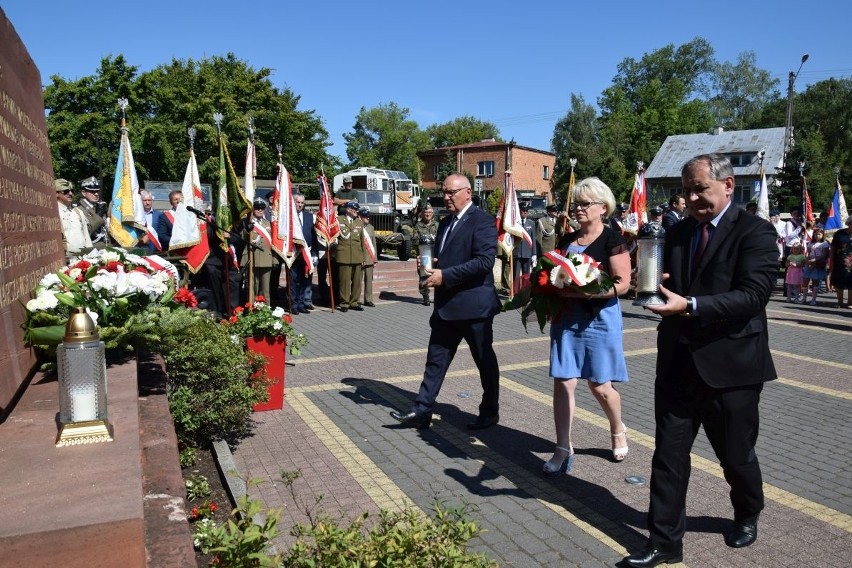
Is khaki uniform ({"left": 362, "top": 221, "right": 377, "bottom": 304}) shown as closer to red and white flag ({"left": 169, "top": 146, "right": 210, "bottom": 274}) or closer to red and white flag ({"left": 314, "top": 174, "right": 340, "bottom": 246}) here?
red and white flag ({"left": 314, "top": 174, "right": 340, "bottom": 246})

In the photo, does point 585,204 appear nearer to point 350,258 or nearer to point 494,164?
point 350,258

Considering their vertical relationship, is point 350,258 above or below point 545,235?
below

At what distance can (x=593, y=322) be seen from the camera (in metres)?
4.73

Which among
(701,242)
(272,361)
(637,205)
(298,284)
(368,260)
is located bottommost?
(272,361)

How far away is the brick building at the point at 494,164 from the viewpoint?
63438 millimetres

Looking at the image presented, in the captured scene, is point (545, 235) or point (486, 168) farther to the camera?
point (486, 168)

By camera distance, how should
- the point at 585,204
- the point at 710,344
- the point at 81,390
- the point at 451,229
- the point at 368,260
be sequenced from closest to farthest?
1. the point at 81,390
2. the point at 710,344
3. the point at 585,204
4. the point at 451,229
5. the point at 368,260

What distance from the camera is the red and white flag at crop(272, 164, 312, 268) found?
469 inches

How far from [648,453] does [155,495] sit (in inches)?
148

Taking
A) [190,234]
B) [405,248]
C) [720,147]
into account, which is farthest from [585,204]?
[720,147]

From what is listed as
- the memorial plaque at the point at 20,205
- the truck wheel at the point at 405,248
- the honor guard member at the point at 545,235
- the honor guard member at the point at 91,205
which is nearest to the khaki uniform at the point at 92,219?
the honor guard member at the point at 91,205

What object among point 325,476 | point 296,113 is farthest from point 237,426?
point 296,113

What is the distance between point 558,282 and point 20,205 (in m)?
3.26

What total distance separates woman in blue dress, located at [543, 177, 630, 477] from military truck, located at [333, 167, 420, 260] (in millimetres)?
16144
